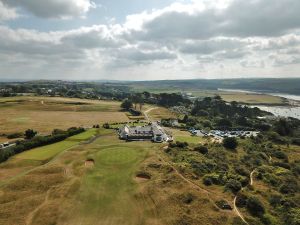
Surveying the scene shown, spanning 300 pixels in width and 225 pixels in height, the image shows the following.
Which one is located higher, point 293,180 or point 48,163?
point 48,163

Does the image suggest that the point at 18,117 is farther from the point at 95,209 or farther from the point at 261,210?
the point at 261,210

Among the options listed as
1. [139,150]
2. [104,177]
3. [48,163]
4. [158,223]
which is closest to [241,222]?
[158,223]

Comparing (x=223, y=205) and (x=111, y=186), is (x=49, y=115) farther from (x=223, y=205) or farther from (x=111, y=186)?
(x=223, y=205)

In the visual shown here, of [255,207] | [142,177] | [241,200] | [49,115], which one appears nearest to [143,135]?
[142,177]

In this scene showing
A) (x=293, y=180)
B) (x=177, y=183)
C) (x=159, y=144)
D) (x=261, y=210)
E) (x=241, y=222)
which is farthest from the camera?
(x=159, y=144)

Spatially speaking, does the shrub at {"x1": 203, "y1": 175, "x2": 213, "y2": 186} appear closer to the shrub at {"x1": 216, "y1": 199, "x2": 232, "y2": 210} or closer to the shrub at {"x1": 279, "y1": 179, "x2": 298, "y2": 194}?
the shrub at {"x1": 216, "y1": 199, "x2": 232, "y2": 210}
